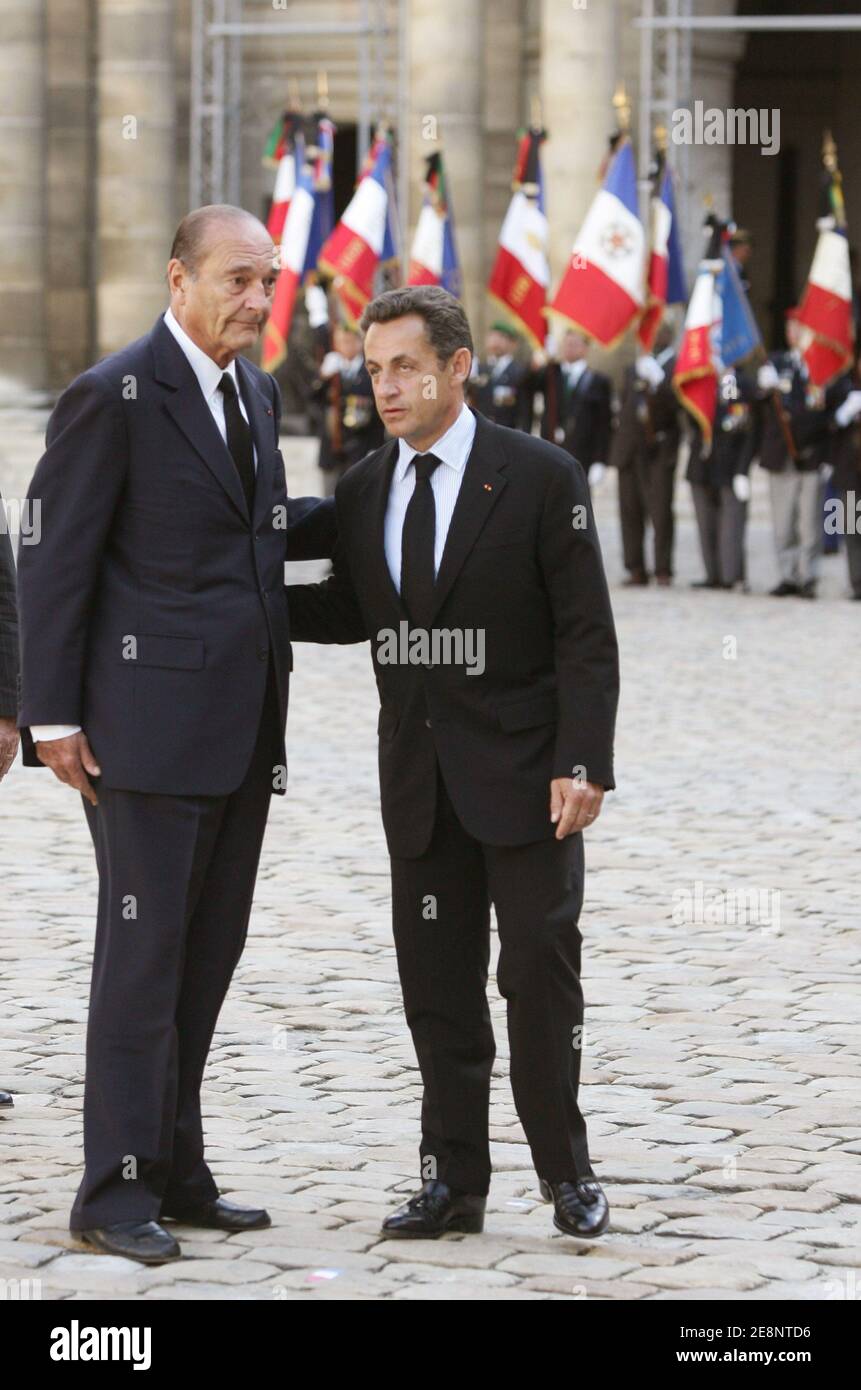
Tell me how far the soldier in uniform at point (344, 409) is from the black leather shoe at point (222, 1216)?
50.1 ft

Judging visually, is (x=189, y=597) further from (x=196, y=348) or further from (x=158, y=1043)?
(x=158, y=1043)

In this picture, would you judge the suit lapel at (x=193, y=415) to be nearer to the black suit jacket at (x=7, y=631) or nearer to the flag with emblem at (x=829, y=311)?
the black suit jacket at (x=7, y=631)

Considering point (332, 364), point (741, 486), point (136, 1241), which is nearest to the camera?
point (136, 1241)

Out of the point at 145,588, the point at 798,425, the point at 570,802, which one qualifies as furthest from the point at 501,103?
the point at 570,802

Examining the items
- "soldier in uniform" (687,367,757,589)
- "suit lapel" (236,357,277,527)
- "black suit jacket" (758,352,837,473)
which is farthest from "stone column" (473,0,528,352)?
"suit lapel" (236,357,277,527)

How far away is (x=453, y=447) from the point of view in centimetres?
510

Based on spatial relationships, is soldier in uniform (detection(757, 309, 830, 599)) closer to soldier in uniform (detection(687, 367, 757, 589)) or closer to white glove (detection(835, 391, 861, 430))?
white glove (detection(835, 391, 861, 430))

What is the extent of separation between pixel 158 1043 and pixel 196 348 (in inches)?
51.6

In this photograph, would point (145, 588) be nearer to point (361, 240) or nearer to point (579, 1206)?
point (579, 1206)

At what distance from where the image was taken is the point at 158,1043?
4.95 m

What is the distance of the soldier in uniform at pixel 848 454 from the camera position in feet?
63.3

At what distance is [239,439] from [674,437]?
15460 mm

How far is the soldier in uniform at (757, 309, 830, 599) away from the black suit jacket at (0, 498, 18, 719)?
1370cm

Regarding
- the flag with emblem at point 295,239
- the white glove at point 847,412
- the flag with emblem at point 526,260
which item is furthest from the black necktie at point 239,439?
the flag with emblem at point 295,239
